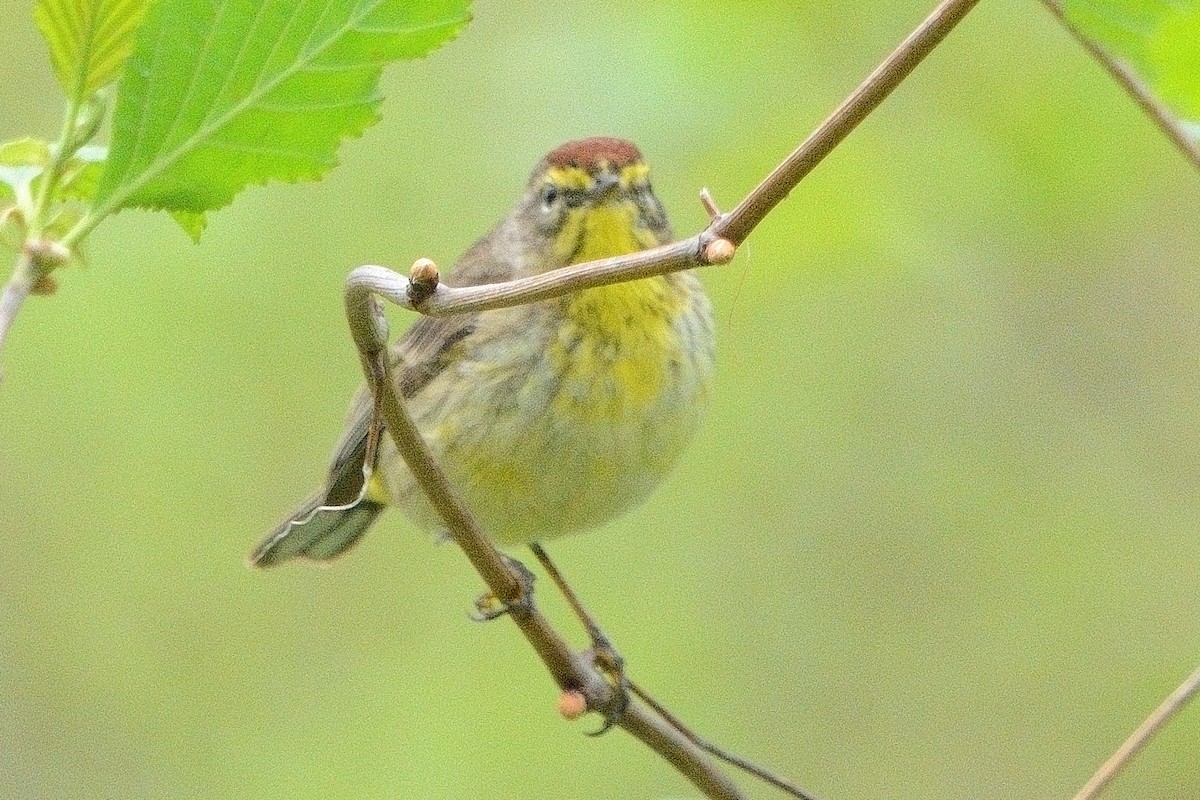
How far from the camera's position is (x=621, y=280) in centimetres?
132

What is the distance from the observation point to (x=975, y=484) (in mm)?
5457

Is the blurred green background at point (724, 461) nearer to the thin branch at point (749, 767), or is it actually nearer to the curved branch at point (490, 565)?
the curved branch at point (490, 565)

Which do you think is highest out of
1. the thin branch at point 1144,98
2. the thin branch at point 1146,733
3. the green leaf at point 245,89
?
the green leaf at point 245,89

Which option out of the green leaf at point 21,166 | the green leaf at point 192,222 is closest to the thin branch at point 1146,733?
the green leaf at point 192,222

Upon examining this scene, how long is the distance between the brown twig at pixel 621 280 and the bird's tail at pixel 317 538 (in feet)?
6.43

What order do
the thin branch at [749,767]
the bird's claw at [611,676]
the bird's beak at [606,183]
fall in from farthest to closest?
the bird's beak at [606,183] < the bird's claw at [611,676] < the thin branch at [749,767]

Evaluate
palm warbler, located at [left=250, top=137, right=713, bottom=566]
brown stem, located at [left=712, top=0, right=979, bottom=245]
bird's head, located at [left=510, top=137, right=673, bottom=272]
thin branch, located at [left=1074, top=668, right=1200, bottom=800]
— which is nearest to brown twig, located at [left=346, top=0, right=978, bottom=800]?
brown stem, located at [left=712, top=0, right=979, bottom=245]

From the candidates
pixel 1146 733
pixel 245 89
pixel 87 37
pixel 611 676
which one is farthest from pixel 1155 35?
pixel 611 676

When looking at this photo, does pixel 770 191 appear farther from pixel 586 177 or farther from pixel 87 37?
pixel 586 177

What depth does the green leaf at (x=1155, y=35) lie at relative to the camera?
1.51m

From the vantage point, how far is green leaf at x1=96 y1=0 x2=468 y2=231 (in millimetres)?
1417

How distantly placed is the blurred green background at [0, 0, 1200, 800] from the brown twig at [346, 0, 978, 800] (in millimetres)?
1924

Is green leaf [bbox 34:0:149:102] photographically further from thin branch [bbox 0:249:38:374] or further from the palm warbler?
the palm warbler

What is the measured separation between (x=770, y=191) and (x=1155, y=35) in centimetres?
58
